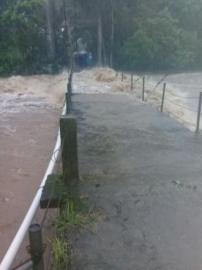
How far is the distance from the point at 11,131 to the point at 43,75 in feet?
49.6

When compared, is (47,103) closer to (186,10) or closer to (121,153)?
(121,153)

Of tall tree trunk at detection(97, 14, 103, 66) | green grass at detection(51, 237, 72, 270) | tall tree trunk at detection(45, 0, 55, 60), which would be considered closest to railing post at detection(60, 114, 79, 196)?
green grass at detection(51, 237, 72, 270)

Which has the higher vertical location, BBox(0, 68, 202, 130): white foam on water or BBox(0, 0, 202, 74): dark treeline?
BBox(0, 0, 202, 74): dark treeline

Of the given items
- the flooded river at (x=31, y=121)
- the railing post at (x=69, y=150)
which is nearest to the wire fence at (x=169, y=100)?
the flooded river at (x=31, y=121)

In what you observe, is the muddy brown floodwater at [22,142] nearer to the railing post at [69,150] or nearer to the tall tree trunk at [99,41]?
the railing post at [69,150]

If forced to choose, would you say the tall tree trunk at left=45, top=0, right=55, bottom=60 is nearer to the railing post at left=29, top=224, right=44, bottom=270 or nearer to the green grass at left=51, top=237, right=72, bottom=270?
the green grass at left=51, top=237, right=72, bottom=270

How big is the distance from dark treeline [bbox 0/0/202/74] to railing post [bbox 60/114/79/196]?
2359cm

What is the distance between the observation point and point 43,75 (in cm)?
2786

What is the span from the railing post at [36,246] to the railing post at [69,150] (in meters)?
2.18

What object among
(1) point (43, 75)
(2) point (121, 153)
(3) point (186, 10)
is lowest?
(1) point (43, 75)

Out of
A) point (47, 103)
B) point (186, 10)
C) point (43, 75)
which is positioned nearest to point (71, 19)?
point (43, 75)

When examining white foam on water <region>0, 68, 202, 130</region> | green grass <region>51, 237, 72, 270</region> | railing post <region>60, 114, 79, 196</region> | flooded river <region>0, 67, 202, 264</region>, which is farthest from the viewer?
white foam on water <region>0, 68, 202, 130</region>

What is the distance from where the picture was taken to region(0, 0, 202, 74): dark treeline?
28422 millimetres

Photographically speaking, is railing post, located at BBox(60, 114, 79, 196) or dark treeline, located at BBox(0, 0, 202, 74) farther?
dark treeline, located at BBox(0, 0, 202, 74)
